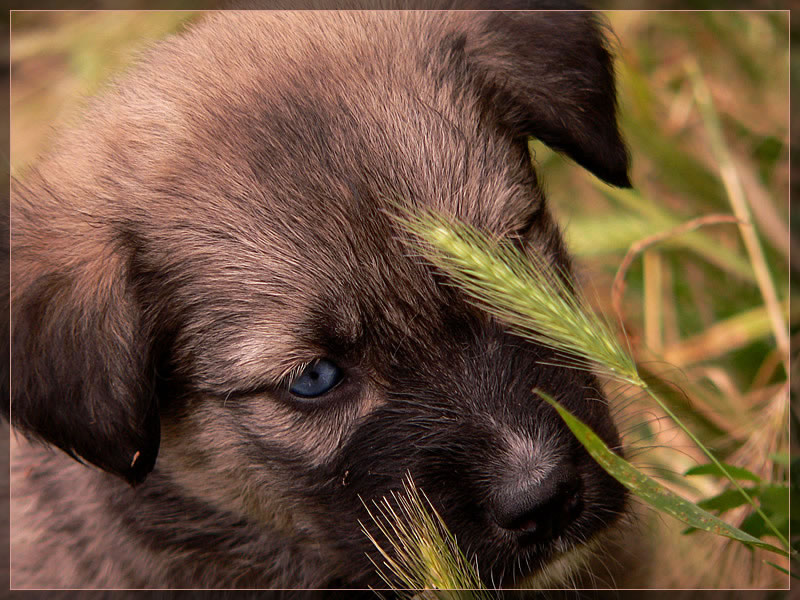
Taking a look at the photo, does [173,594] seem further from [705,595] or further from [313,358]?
[705,595]

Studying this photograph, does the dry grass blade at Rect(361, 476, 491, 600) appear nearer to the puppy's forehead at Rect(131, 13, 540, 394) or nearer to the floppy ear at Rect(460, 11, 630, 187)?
the puppy's forehead at Rect(131, 13, 540, 394)

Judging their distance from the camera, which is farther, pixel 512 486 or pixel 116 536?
pixel 116 536

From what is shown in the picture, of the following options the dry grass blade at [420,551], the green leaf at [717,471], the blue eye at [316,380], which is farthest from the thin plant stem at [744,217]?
the blue eye at [316,380]

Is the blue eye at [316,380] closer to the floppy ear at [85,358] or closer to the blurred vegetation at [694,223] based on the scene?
the floppy ear at [85,358]

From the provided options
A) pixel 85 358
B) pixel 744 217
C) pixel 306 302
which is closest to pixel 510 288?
pixel 306 302

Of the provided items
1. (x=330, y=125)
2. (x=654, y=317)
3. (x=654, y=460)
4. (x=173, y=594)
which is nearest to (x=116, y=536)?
(x=173, y=594)

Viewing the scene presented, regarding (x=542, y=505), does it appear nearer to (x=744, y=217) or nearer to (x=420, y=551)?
(x=420, y=551)
